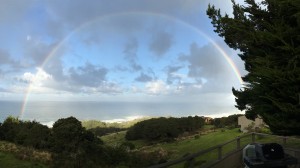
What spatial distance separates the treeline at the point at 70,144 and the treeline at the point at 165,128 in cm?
2072

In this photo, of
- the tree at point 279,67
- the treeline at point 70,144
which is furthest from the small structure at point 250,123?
the tree at point 279,67

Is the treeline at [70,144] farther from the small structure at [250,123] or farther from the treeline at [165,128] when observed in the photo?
the treeline at [165,128]

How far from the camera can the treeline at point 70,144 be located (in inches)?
1307

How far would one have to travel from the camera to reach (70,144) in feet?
148

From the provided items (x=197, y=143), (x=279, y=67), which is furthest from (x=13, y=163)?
(x=279, y=67)

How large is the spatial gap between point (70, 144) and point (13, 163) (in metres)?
11.7

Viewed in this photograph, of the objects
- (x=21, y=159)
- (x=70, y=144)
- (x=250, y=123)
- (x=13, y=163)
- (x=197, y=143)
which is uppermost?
(x=250, y=123)

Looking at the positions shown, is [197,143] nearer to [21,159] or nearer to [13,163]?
[21,159]

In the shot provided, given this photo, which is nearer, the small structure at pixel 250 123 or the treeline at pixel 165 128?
the small structure at pixel 250 123

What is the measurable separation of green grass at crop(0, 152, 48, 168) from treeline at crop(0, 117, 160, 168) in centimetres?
164

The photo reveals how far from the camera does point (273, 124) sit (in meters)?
14.6

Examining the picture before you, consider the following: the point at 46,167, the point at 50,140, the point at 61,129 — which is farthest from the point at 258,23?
the point at 50,140

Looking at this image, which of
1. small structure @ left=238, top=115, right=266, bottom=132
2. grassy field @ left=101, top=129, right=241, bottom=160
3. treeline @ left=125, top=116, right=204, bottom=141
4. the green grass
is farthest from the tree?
treeline @ left=125, top=116, right=204, bottom=141

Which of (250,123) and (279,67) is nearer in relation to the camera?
(279,67)
